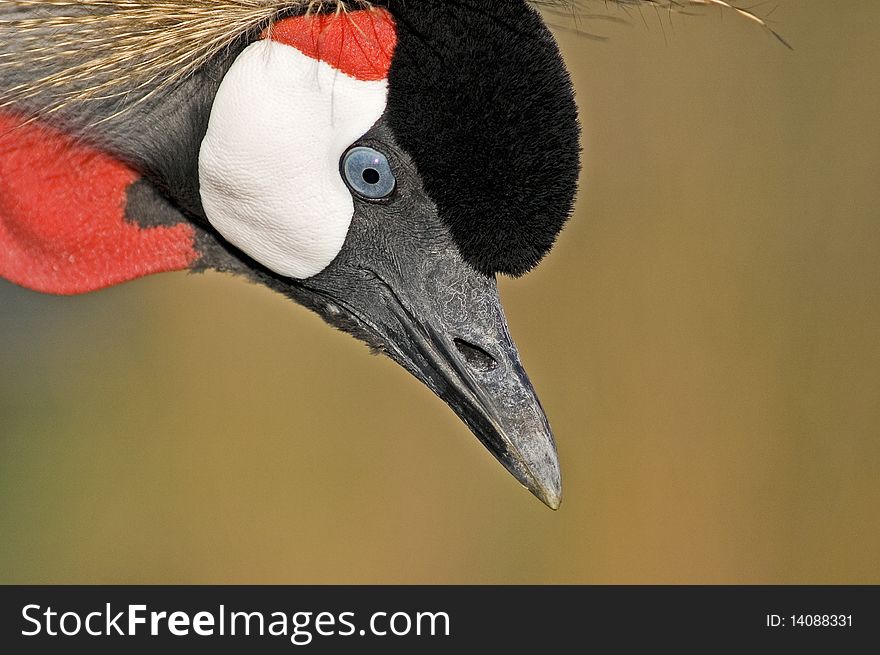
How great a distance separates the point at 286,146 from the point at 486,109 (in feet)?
0.71

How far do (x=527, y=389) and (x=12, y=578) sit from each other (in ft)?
6.39

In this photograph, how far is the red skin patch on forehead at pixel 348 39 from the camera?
104 cm

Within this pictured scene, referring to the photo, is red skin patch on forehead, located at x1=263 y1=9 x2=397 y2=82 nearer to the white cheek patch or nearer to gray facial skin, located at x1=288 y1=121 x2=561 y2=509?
the white cheek patch

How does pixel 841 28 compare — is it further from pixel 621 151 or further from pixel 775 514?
pixel 775 514

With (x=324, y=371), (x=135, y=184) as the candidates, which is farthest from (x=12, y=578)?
(x=135, y=184)

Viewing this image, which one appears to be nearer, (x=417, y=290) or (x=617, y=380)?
(x=417, y=290)

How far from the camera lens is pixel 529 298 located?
8.57ft

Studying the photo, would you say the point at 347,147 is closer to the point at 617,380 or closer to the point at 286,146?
the point at 286,146

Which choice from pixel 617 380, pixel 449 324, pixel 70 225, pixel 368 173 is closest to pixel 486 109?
pixel 368 173

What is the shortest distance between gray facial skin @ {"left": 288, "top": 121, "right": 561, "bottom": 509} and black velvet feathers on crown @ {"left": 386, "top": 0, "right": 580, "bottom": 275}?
0.07m

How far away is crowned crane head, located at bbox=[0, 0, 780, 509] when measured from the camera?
3.38 ft

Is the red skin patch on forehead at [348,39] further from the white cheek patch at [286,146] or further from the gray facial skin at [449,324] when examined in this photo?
the gray facial skin at [449,324]

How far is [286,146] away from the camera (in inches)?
42.1

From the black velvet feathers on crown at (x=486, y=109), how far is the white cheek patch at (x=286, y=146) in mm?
48
